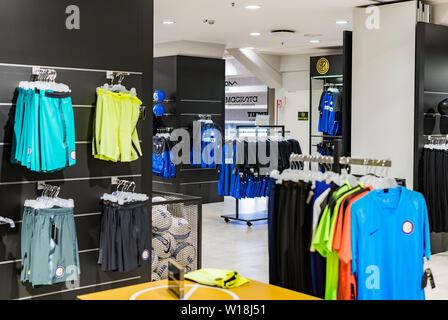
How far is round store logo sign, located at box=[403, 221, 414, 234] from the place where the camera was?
3377 mm

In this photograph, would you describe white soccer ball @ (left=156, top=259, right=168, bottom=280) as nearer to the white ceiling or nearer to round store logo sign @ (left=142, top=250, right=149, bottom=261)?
round store logo sign @ (left=142, top=250, right=149, bottom=261)

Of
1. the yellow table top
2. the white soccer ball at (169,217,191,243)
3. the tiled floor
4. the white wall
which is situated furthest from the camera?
the white wall

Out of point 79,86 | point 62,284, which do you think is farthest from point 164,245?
point 79,86

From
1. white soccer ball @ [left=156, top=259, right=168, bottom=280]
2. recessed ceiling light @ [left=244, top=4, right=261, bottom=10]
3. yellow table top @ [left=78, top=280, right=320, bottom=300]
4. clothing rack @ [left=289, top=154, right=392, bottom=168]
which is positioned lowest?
white soccer ball @ [left=156, top=259, right=168, bottom=280]

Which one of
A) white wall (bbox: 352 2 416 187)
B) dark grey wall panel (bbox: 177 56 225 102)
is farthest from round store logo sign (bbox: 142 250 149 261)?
dark grey wall panel (bbox: 177 56 225 102)

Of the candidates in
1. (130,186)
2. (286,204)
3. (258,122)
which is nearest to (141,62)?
(130,186)

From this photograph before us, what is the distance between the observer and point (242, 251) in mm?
7336

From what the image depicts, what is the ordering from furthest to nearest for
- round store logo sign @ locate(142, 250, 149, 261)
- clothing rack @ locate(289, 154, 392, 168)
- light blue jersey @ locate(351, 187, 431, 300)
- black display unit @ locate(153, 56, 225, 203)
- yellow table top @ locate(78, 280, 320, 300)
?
black display unit @ locate(153, 56, 225, 203) < round store logo sign @ locate(142, 250, 149, 261) < clothing rack @ locate(289, 154, 392, 168) < light blue jersey @ locate(351, 187, 431, 300) < yellow table top @ locate(78, 280, 320, 300)

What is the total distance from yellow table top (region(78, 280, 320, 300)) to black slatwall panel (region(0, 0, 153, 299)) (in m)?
1.85

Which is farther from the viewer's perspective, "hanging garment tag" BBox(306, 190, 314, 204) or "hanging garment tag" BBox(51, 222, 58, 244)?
"hanging garment tag" BBox(51, 222, 58, 244)

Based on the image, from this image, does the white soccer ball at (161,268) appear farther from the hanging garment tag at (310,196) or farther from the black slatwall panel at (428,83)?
the black slatwall panel at (428,83)

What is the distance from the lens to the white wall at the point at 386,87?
6980 millimetres

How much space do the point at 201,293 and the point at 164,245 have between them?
2.62 m
